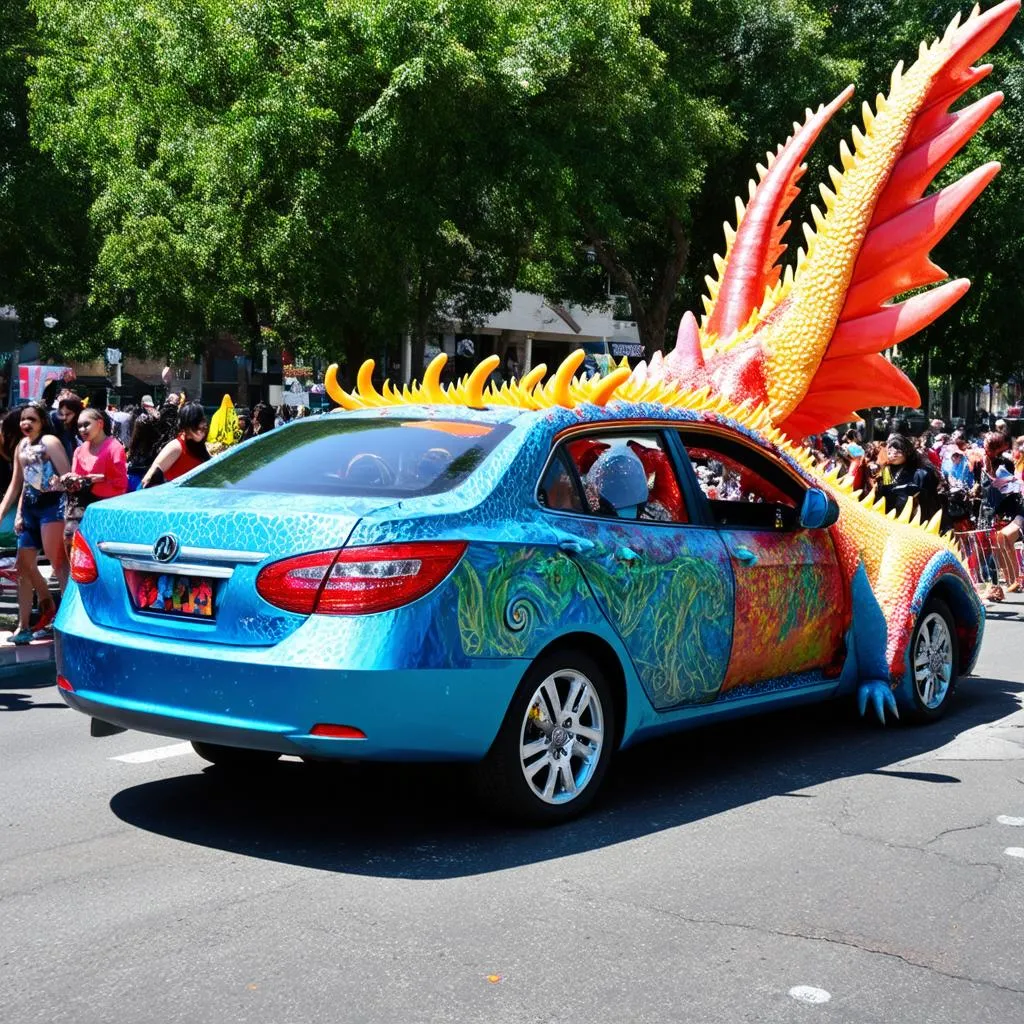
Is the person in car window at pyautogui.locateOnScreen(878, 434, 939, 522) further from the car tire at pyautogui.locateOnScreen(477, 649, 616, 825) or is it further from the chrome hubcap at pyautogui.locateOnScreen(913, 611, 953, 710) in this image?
the car tire at pyautogui.locateOnScreen(477, 649, 616, 825)

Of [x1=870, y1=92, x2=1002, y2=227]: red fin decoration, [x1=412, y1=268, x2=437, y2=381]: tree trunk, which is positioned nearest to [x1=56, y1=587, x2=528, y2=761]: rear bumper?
[x1=870, y1=92, x2=1002, y2=227]: red fin decoration

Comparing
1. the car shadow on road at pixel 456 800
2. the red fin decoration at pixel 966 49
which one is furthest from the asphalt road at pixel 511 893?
the red fin decoration at pixel 966 49

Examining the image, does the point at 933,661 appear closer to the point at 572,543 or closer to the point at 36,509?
the point at 572,543

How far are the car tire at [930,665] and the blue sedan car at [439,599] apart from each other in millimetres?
1204

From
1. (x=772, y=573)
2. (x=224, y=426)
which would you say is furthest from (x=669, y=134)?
(x=772, y=573)

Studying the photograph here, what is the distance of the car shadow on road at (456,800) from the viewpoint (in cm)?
532

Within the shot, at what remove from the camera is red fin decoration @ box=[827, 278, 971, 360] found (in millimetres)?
11172

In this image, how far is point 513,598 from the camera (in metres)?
5.31

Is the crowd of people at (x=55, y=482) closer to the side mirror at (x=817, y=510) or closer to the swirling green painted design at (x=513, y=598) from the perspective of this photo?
the side mirror at (x=817, y=510)

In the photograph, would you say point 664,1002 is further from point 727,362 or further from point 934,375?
point 934,375

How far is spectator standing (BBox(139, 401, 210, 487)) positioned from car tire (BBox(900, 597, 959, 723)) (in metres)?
5.37

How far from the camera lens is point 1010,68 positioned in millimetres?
33156

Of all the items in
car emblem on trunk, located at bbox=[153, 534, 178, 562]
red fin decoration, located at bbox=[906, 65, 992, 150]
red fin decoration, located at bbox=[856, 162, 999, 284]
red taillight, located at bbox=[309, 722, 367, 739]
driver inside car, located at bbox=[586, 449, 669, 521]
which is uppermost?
red fin decoration, located at bbox=[906, 65, 992, 150]

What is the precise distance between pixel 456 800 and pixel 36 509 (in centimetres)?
544
